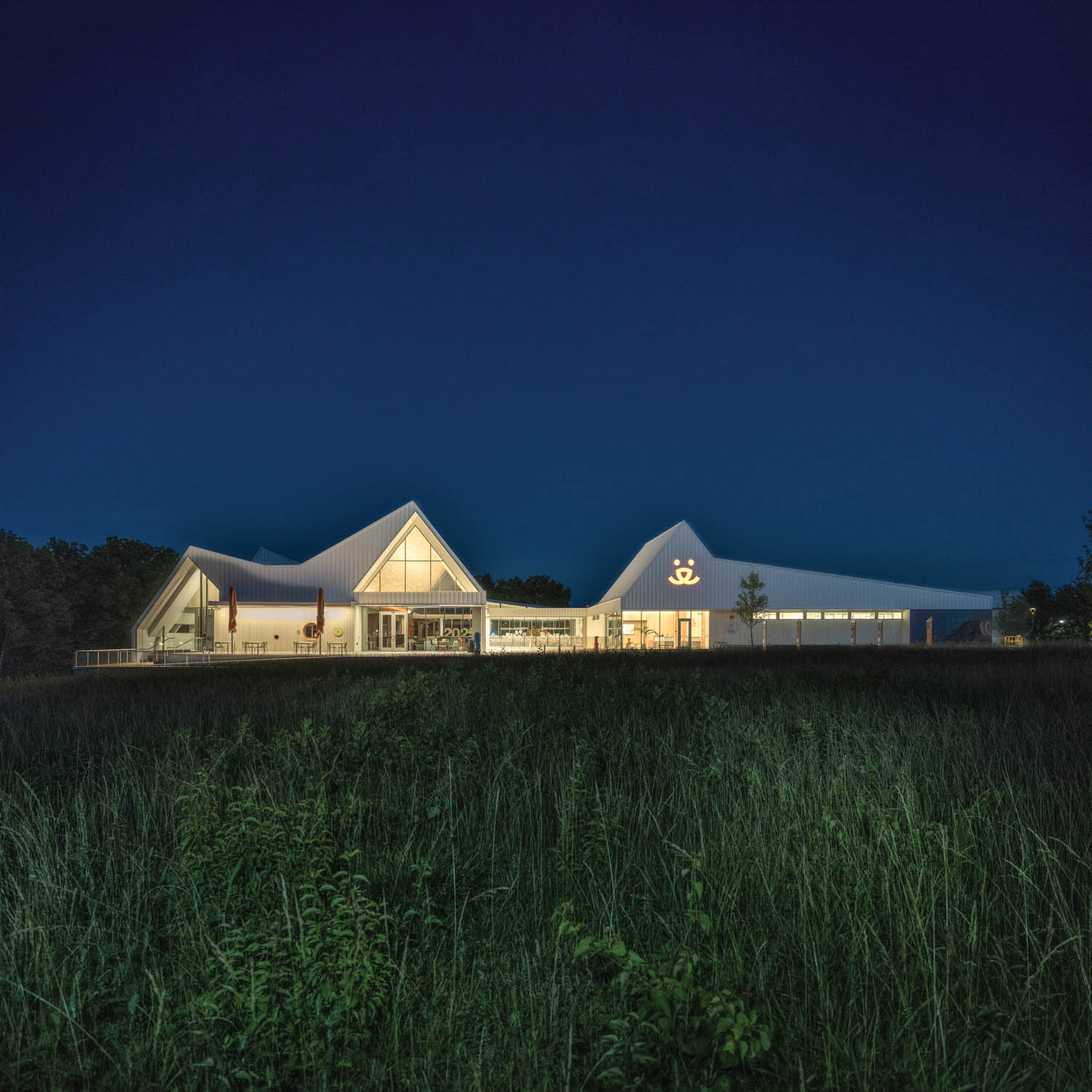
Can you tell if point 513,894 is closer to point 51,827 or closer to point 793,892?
point 793,892

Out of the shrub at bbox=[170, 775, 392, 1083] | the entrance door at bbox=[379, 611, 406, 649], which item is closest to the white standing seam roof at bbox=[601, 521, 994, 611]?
the entrance door at bbox=[379, 611, 406, 649]

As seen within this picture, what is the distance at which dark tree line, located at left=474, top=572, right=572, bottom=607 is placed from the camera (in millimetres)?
92812

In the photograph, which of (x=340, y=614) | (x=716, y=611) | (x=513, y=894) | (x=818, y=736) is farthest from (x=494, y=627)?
(x=513, y=894)

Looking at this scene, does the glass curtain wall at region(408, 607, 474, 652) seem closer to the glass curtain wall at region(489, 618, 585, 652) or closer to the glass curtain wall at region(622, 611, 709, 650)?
the glass curtain wall at region(489, 618, 585, 652)

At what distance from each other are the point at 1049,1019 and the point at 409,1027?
7.39 feet

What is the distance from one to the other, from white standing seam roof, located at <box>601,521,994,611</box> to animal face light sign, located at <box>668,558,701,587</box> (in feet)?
0.27

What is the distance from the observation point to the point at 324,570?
127 feet

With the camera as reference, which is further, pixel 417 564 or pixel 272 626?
pixel 417 564

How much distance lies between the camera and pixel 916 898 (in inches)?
129

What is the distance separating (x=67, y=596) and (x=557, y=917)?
239 feet

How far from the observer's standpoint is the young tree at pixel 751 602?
135 ft

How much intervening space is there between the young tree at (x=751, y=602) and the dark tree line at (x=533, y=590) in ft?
165

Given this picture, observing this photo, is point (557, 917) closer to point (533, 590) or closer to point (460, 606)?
point (460, 606)

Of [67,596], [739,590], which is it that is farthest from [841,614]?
[67,596]
